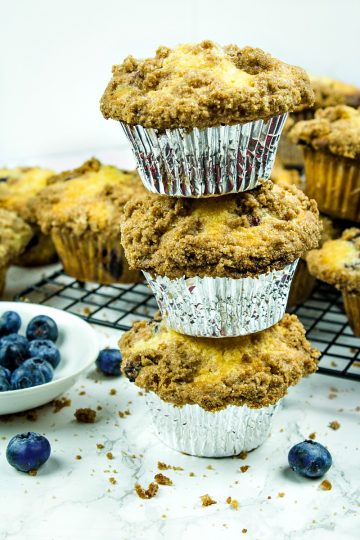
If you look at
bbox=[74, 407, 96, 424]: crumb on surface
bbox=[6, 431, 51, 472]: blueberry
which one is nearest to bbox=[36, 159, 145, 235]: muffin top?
bbox=[74, 407, 96, 424]: crumb on surface

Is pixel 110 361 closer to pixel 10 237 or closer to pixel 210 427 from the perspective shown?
pixel 210 427

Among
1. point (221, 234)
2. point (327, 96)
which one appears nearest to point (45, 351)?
point (221, 234)

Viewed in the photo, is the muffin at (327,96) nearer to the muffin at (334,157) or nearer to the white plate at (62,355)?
the muffin at (334,157)

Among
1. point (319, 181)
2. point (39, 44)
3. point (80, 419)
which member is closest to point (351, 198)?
point (319, 181)

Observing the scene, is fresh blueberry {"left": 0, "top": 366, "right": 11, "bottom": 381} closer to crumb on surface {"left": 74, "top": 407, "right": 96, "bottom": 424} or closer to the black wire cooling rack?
crumb on surface {"left": 74, "top": 407, "right": 96, "bottom": 424}

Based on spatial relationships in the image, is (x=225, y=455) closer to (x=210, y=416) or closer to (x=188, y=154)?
(x=210, y=416)

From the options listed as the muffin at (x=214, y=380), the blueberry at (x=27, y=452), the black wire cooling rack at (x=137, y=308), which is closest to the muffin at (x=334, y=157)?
the black wire cooling rack at (x=137, y=308)
